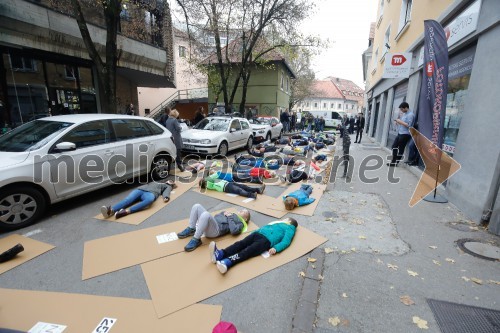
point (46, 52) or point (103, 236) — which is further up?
point (46, 52)

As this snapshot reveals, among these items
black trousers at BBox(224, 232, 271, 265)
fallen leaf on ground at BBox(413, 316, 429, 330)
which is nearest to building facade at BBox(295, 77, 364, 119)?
black trousers at BBox(224, 232, 271, 265)

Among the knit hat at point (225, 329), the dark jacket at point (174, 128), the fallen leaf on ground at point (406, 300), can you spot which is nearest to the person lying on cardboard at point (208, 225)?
the knit hat at point (225, 329)

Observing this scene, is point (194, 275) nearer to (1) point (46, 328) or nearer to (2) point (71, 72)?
(1) point (46, 328)

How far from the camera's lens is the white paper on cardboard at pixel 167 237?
12.1 feet

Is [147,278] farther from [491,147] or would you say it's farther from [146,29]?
[146,29]

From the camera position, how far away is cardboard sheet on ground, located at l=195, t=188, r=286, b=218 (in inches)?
189

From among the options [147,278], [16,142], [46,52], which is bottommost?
[147,278]

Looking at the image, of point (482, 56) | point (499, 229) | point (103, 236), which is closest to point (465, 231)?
point (499, 229)

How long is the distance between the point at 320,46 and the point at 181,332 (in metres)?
17.9

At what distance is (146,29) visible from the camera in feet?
43.5

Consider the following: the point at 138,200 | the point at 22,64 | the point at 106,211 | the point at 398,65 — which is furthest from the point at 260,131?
the point at 106,211

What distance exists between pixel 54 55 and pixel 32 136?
8022mm

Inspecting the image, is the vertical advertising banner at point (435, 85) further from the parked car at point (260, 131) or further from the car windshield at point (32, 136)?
the parked car at point (260, 131)

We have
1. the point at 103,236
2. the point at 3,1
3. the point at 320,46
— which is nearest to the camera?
the point at 103,236
